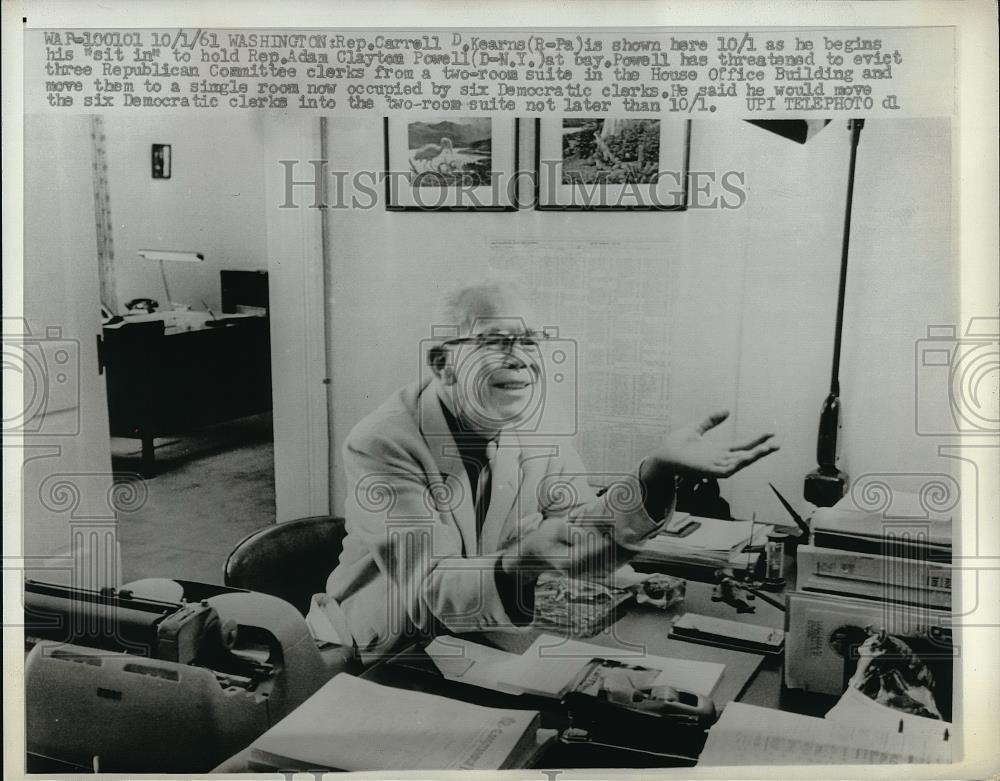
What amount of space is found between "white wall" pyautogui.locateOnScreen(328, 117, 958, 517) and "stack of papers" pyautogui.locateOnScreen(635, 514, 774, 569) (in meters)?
0.07

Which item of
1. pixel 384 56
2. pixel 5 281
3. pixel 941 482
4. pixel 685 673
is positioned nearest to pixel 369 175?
pixel 384 56

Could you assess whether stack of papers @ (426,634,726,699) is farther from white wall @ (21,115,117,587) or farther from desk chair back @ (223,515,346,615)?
white wall @ (21,115,117,587)

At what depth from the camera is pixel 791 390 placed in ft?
5.81

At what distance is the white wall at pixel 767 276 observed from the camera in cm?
174

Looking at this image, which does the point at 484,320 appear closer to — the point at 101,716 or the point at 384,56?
the point at 384,56

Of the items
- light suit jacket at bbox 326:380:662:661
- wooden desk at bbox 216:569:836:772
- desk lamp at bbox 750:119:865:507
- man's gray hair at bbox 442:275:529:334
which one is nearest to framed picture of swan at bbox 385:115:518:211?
man's gray hair at bbox 442:275:529:334

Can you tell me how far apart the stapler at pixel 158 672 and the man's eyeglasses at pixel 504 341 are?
0.64 m

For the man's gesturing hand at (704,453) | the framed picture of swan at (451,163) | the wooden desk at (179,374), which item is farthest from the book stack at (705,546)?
the wooden desk at (179,374)

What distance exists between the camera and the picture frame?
1.74m

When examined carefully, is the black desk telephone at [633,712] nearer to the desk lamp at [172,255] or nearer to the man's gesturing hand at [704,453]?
the man's gesturing hand at [704,453]

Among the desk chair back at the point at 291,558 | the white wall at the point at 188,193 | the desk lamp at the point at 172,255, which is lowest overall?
the desk chair back at the point at 291,558

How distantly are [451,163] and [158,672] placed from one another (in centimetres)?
113

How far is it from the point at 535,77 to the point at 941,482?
1123 millimetres

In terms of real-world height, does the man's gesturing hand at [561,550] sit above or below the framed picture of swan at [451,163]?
below
